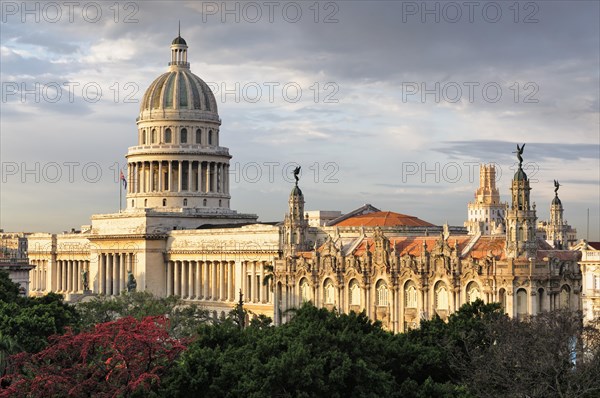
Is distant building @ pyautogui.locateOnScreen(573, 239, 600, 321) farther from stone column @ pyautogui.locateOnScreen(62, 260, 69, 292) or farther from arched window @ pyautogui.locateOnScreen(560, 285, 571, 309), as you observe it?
stone column @ pyautogui.locateOnScreen(62, 260, 69, 292)

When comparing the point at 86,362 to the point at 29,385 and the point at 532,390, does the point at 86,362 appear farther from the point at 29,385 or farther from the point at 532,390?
the point at 532,390

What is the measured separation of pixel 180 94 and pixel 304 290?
57.0 metres

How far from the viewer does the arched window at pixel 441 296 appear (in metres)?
112

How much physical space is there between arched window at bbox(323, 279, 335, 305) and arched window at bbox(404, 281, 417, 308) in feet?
35.4

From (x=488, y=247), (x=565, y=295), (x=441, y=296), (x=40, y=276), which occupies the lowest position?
(x=40, y=276)

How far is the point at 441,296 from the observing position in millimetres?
112625

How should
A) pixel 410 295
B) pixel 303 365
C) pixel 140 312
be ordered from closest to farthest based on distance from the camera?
pixel 303 365
pixel 140 312
pixel 410 295

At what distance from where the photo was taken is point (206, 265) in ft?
524

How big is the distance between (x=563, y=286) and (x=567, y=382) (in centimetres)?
3970

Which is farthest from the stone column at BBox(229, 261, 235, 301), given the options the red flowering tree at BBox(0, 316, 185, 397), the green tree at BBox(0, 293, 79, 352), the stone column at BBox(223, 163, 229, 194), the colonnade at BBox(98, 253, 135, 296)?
the red flowering tree at BBox(0, 316, 185, 397)

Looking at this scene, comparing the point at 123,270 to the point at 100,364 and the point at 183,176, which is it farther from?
the point at 100,364

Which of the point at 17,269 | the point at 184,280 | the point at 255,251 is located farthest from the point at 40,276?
the point at 17,269

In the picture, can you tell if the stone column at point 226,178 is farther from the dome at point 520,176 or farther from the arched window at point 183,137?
the dome at point 520,176

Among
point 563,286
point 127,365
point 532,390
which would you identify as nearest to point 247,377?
point 127,365
